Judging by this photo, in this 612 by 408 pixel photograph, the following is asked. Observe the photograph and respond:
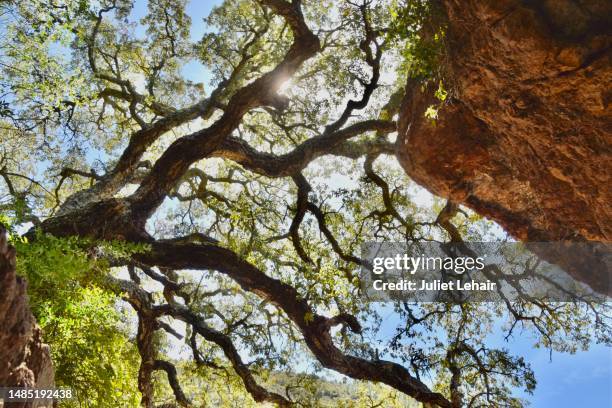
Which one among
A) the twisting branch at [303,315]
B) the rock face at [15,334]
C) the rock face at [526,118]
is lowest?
the rock face at [15,334]

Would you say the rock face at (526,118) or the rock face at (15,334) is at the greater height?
the rock face at (526,118)

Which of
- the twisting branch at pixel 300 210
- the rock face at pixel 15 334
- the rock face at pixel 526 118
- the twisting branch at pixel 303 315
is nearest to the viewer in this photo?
the rock face at pixel 15 334

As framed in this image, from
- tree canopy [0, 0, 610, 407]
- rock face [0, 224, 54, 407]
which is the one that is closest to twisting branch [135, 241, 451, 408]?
tree canopy [0, 0, 610, 407]

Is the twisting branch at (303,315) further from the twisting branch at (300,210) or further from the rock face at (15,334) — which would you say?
the rock face at (15,334)

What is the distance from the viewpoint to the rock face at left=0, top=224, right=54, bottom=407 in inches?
105

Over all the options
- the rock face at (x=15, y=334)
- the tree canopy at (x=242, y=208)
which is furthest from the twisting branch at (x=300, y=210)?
the rock face at (x=15, y=334)

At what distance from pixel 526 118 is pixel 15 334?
5.18 meters

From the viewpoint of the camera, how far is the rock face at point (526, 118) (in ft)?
13.0

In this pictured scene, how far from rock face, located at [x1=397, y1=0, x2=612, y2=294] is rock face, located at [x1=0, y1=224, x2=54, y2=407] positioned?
4337 mm

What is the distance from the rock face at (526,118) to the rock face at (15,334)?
14.2 ft

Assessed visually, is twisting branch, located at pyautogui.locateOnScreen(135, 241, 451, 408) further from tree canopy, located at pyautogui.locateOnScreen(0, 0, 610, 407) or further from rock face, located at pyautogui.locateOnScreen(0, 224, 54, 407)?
rock face, located at pyautogui.locateOnScreen(0, 224, 54, 407)

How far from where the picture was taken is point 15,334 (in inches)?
112

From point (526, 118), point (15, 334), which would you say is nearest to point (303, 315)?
point (526, 118)

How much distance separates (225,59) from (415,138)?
5515mm
